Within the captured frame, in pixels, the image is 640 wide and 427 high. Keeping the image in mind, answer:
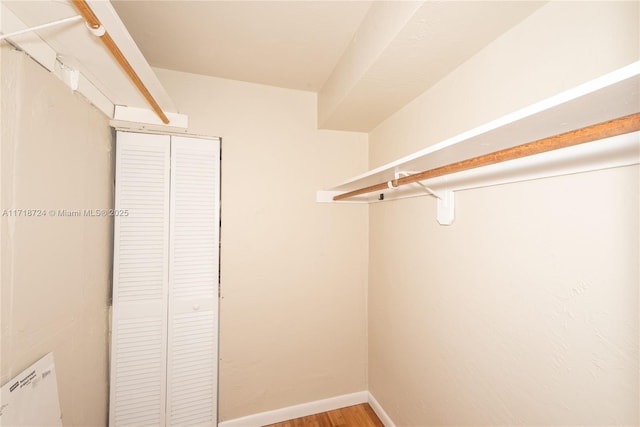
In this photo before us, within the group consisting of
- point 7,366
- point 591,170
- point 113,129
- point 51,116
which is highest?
point 113,129

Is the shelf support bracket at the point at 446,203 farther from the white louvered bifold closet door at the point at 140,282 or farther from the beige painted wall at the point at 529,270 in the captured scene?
the white louvered bifold closet door at the point at 140,282

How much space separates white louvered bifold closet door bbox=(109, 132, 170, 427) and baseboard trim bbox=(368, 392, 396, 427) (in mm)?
1382

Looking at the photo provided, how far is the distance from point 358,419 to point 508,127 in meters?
2.01

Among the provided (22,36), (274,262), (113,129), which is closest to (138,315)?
(274,262)

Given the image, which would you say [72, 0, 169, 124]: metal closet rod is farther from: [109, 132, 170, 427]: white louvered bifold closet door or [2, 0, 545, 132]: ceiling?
[109, 132, 170, 427]: white louvered bifold closet door

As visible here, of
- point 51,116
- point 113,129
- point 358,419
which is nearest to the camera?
point 51,116

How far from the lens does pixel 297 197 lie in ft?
5.95

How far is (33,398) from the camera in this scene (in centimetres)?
88

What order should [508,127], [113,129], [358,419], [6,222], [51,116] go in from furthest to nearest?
[358,419] < [113,129] < [51,116] < [6,222] < [508,127]

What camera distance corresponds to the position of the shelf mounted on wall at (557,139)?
0.46m

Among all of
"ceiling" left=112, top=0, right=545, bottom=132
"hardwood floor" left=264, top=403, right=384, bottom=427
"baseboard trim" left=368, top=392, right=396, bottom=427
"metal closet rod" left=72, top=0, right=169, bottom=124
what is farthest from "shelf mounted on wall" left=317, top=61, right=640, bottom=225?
"hardwood floor" left=264, top=403, right=384, bottom=427

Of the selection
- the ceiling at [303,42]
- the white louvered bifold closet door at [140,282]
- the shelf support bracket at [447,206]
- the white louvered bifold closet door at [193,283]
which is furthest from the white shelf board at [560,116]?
the white louvered bifold closet door at [140,282]

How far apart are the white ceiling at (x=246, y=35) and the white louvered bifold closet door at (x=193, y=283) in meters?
0.49

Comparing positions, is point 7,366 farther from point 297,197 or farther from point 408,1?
point 408,1
